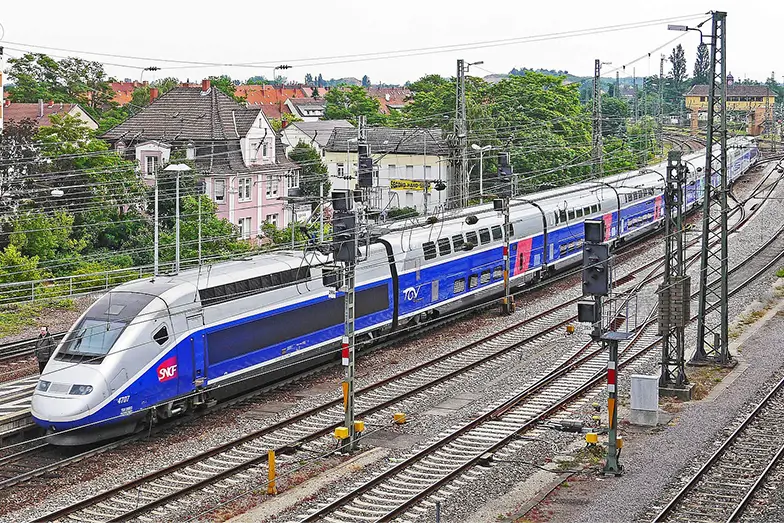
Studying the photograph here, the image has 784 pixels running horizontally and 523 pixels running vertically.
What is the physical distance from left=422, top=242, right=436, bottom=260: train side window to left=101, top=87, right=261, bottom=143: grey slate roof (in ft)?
100

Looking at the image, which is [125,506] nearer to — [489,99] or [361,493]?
[361,493]

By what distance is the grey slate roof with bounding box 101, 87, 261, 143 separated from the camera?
62.2m

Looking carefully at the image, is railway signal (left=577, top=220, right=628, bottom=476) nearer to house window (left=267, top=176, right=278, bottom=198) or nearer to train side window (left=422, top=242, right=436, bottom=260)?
train side window (left=422, top=242, right=436, bottom=260)

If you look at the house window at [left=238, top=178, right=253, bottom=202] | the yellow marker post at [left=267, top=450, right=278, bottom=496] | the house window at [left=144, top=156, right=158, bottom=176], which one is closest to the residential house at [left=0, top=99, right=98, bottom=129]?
the house window at [left=144, top=156, right=158, bottom=176]

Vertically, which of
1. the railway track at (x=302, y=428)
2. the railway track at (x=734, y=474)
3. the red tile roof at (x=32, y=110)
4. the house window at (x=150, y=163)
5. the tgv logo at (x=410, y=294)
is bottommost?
the railway track at (x=734, y=474)

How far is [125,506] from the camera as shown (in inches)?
718

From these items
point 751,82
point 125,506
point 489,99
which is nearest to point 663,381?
point 125,506

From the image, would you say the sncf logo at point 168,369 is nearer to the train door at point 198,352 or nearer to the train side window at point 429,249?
the train door at point 198,352

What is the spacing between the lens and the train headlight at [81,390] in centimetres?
2043

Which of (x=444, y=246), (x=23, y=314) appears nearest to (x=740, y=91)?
(x=444, y=246)

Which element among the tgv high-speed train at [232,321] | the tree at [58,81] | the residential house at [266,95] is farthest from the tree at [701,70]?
the tgv high-speed train at [232,321]

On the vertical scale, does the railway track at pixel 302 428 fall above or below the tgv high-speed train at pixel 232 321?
below

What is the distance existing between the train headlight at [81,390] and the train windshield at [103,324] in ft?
2.61

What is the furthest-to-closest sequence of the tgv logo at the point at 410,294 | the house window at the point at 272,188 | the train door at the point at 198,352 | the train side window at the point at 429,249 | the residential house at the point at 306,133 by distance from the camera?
the residential house at the point at 306,133 < the house window at the point at 272,188 < the train side window at the point at 429,249 < the tgv logo at the point at 410,294 < the train door at the point at 198,352
